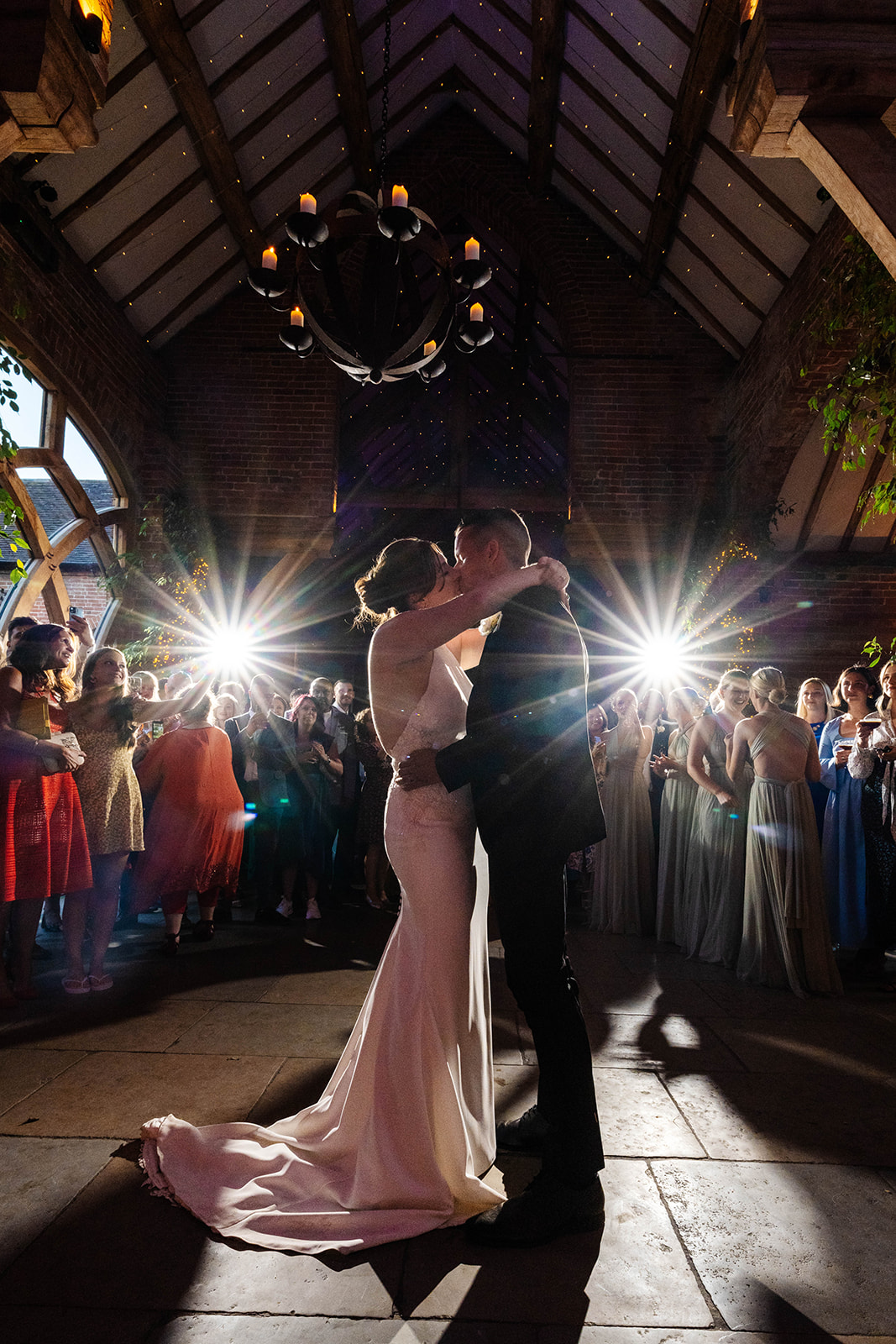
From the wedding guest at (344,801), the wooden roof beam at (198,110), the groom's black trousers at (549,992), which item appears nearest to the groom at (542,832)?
the groom's black trousers at (549,992)

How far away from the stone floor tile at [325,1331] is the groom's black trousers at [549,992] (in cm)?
40

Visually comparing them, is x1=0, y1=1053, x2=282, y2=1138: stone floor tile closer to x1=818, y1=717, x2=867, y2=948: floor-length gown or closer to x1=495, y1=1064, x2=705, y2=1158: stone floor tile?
x1=495, y1=1064, x2=705, y2=1158: stone floor tile

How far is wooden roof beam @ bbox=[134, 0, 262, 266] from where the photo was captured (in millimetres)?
5820

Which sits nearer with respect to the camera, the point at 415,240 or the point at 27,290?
the point at 415,240

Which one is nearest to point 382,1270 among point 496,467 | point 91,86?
point 91,86

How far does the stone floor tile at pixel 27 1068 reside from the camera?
7.89 feet

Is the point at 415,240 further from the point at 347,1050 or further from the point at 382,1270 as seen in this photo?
the point at 382,1270

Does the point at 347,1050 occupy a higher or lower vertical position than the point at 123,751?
lower

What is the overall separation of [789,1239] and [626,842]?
341 cm

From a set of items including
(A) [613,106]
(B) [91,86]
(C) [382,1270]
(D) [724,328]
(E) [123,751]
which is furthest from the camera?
(D) [724,328]

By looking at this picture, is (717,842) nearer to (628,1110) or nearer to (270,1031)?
(628,1110)

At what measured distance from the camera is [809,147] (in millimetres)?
2598

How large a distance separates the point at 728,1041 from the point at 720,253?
7.21 meters

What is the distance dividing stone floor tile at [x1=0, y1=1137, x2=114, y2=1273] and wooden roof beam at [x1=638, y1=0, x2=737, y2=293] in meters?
6.95
